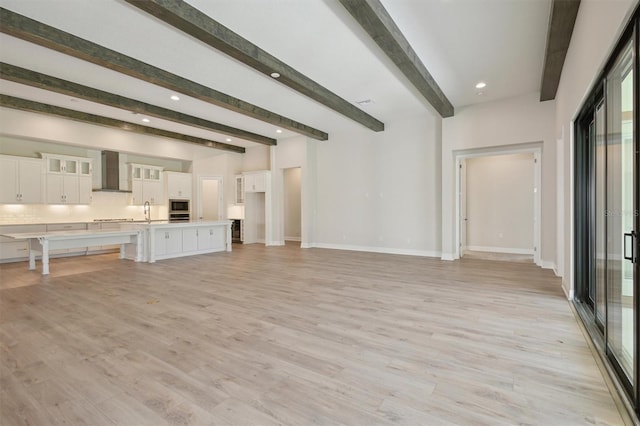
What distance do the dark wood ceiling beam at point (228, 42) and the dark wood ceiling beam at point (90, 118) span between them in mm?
4910

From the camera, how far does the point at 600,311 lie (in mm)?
2871

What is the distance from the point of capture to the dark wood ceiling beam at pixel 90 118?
5.88m

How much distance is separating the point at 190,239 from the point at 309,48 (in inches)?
219

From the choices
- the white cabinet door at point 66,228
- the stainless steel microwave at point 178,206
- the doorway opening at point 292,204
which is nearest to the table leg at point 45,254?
the white cabinet door at point 66,228

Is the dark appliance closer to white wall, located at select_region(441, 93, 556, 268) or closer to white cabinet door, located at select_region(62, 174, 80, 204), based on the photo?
white cabinet door, located at select_region(62, 174, 80, 204)

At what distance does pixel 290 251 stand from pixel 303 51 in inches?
211

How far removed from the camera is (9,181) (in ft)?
22.7

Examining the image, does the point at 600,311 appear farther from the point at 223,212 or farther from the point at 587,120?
the point at 223,212

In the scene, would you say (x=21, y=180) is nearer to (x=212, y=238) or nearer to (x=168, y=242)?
(x=168, y=242)

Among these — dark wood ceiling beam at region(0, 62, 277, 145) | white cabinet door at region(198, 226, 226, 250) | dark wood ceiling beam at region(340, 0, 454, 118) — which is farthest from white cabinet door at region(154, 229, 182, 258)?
dark wood ceiling beam at region(340, 0, 454, 118)

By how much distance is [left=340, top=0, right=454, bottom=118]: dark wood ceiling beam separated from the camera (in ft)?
10.3

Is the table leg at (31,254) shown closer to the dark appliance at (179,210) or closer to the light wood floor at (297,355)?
the light wood floor at (297,355)

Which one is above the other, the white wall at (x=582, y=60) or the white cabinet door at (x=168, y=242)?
the white wall at (x=582, y=60)

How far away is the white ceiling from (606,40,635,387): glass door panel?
69.8 inches
